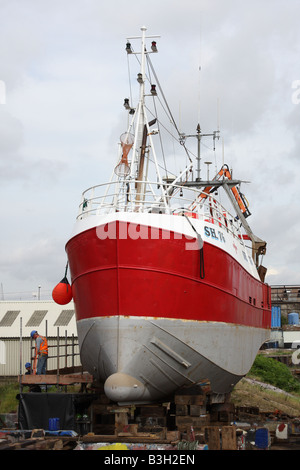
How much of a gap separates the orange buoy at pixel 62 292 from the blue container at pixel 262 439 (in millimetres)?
5906

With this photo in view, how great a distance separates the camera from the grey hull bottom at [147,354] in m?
12.4

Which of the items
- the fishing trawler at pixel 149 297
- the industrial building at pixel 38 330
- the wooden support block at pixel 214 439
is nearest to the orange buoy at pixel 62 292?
the fishing trawler at pixel 149 297

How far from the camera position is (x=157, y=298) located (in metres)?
12.5

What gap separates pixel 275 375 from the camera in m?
27.0

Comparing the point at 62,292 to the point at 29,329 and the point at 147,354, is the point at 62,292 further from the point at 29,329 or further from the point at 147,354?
the point at 29,329

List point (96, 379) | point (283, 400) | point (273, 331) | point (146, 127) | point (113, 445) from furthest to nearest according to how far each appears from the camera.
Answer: point (273, 331) < point (283, 400) < point (146, 127) < point (96, 379) < point (113, 445)

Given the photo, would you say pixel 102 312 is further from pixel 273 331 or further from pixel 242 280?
pixel 273 331

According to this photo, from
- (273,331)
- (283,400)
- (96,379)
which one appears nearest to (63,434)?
(96,379)

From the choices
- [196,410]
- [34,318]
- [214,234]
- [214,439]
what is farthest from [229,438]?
[34,318]

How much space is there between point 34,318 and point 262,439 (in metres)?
20.8

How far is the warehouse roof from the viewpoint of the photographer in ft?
96.9

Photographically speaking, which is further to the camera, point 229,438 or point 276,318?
point 276,318

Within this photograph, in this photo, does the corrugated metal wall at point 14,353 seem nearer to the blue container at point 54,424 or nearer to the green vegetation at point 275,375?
the green vegetation at point 275,375

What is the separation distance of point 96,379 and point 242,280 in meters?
4.95
